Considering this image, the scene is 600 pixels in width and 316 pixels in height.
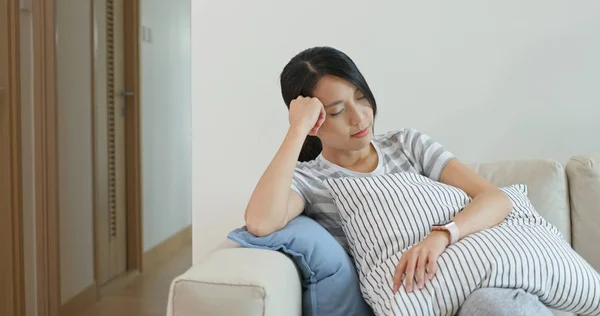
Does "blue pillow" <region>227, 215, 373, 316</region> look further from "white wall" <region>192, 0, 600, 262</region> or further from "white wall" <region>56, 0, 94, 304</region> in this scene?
"white wall" <region>56, 0, 94, 304</region>

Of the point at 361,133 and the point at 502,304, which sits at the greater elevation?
the point at 361,133

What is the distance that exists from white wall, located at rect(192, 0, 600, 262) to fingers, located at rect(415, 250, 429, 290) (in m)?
0.97

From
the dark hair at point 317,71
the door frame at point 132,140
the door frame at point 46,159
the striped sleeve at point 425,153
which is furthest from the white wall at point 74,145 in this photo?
the striped sleeve at point 425,153

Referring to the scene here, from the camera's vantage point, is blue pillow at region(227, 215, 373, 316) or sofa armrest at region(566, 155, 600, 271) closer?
blue pillow at region(227, 215, 373, 316)

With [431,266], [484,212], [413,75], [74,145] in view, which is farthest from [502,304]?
[74,145]

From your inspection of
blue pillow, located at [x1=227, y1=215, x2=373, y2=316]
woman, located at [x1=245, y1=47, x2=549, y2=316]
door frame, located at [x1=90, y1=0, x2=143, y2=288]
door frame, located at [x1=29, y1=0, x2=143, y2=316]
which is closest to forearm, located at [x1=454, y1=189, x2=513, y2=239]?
woman, located at [x1=245, y1=47, x2=549, y2=316]

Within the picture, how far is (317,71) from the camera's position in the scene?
5.39ft

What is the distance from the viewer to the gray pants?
1.13m

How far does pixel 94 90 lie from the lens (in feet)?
10.6

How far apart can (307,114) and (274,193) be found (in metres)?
0.23

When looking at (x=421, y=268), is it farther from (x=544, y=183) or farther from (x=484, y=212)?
(x=544, y=183)

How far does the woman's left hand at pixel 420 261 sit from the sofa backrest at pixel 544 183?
1.73 feet

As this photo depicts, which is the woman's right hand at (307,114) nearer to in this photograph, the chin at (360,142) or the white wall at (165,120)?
the chin at (360,142)

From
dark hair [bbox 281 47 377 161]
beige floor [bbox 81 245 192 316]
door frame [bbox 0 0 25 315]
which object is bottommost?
beige floor [bbox 81 245 192 316]
